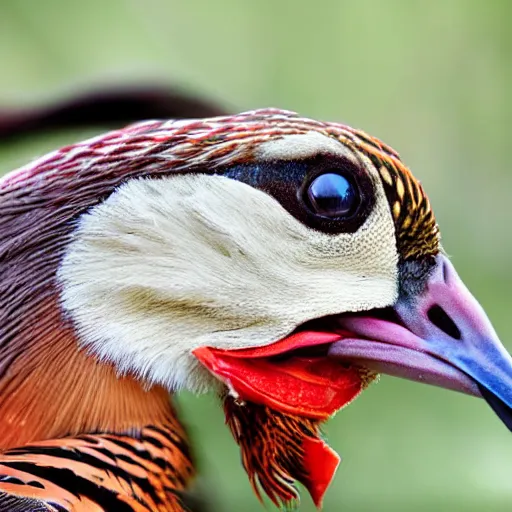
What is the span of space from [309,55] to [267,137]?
1570 millimetres

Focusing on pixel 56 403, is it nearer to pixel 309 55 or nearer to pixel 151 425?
pixel 151 425

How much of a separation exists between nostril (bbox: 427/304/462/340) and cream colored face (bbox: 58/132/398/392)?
38 millimetres

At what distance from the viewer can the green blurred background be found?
1.92 m

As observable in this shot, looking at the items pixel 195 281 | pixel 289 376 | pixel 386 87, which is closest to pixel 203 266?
pixel 195 281

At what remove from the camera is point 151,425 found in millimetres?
784

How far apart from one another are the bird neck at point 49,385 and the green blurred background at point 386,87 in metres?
1.19

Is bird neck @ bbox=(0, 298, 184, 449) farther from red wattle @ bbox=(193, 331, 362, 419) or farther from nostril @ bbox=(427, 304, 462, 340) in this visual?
nostril @ bbox=(427, 304, 462, 340)

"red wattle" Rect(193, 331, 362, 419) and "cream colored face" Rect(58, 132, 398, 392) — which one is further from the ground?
"cream colored face" Rect(58, 132, 398, 392)

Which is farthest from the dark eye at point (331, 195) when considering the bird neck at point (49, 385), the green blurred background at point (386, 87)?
the green blurred background at point (386, 87)

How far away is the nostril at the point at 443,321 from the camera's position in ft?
2.47

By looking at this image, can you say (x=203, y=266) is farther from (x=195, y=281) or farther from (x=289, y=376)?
(x=289, y=376)

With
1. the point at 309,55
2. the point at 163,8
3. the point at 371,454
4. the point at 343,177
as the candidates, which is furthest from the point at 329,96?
the point at 343,177

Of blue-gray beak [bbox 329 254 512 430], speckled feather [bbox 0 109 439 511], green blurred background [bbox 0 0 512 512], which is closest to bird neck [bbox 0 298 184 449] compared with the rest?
speckled feather [bbox 0 109 439 511]

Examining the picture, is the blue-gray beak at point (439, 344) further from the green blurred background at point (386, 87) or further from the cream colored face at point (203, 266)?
the green blurred background at point (386, 87)
